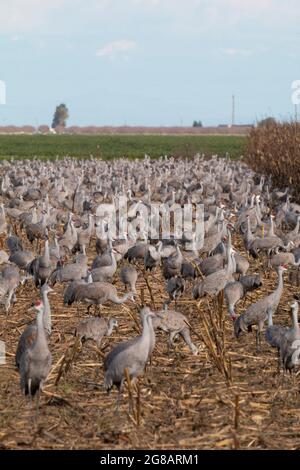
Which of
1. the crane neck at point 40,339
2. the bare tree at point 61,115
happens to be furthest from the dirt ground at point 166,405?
the bare tree at point 61,115

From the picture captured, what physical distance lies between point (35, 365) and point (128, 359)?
0.86m

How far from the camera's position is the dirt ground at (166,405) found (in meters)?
7.34

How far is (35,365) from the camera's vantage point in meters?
7.94

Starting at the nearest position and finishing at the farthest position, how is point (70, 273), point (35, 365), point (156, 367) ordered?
point (35, 365)
point (156, 367)
point (70, 273)

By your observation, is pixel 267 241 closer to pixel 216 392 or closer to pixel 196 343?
pixel 196 343

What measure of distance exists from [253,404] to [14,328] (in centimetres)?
407

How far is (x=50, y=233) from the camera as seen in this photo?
64.2 ft

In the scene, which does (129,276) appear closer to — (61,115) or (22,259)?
(22,259)

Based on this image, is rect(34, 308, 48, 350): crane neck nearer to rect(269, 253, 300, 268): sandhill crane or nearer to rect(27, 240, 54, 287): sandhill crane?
rect(27, 240, 54, 287): sandhill crane

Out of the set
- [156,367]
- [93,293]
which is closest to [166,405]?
[156,367]

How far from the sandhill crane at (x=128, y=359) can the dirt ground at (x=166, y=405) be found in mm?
269

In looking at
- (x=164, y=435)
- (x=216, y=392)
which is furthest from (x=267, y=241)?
(x=164, y=435)

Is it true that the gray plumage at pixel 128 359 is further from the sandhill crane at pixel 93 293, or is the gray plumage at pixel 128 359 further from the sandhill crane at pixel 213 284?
the sandhill crane at pixel 213 284

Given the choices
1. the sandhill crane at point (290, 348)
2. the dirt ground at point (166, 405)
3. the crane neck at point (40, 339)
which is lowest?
the dirt ground at point (166, 405)
